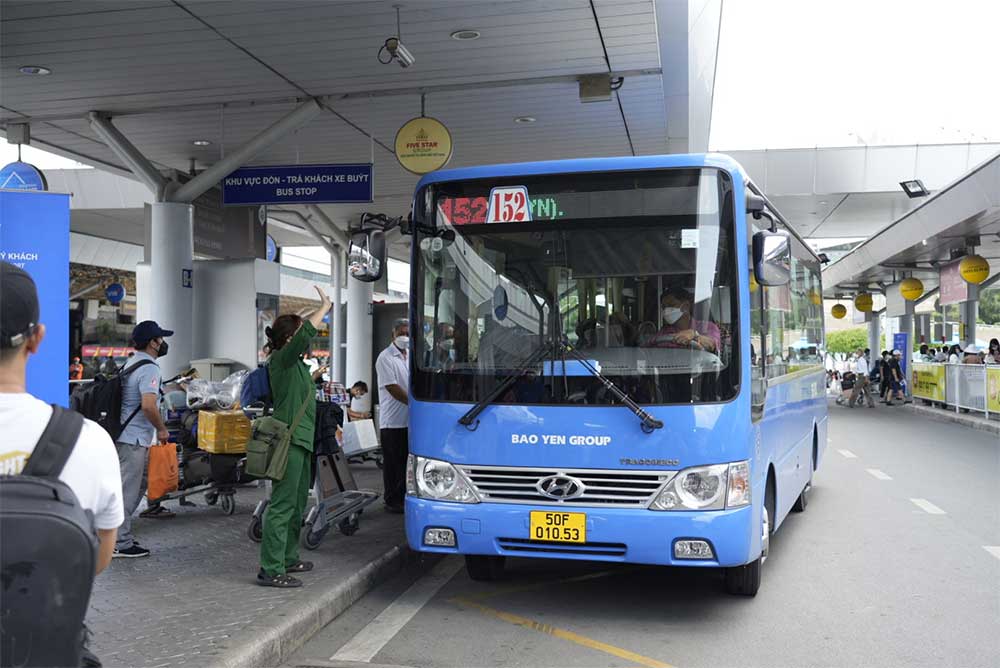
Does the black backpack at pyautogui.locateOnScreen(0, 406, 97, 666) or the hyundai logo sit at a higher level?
the black backpack at pyautogui.locateOnScreen(0, 406, 97, 666)

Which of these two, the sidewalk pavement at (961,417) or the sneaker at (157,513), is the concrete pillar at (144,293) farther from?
the sidewalk pavement at (961,417)

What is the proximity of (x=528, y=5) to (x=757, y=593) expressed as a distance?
18.9 feet

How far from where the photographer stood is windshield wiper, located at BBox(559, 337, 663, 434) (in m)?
5.95

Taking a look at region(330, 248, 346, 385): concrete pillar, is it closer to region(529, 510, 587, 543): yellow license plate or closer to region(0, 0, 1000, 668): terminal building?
region(0, 0, 1000, 668): terminal building

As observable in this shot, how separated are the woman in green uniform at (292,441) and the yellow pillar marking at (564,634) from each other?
1.22m

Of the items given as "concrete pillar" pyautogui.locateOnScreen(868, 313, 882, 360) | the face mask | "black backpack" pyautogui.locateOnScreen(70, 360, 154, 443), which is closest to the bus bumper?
the face mask

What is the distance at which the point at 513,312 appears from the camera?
6449 millimetres

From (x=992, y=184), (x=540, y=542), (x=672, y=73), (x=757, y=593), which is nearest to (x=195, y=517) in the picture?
(x=540, y=542)

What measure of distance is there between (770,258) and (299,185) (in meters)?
8.53

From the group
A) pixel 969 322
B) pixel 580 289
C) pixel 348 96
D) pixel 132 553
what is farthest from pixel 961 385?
pixel 132 553

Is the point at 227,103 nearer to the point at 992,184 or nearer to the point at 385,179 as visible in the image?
the point at 385,179

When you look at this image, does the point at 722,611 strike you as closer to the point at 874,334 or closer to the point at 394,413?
the point at 394,413

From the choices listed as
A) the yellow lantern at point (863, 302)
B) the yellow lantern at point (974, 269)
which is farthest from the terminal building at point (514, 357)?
the yellow lantern at point (863, 302)

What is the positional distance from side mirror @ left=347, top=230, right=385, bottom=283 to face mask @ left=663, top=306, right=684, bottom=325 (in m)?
1.97
